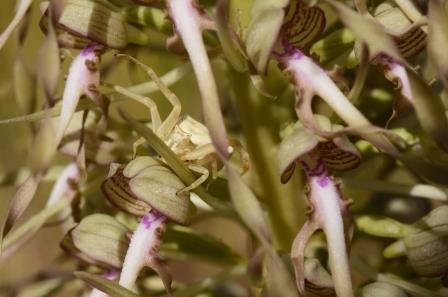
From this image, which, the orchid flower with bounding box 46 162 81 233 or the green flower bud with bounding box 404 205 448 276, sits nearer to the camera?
the green flower bud with bounding box 404 205 448 276

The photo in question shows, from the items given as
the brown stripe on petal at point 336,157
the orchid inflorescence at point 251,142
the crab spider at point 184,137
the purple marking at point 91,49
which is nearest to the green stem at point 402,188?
the orchid inflorescence at point 251,142

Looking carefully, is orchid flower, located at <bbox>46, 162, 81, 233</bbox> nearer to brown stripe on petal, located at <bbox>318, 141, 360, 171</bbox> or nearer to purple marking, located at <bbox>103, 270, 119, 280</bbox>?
purple marking, located at <bbox>103, 270, 119, 280</bbox>

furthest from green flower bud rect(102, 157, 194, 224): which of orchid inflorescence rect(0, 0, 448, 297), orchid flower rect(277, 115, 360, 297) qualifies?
orchid flower rect(277, 115, 360, 297)

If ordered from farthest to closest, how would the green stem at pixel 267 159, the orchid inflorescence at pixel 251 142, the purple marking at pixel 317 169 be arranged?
the green stem at pixel 267 159 → the purple marking at pixel 317 169 → the orchid inflorescence at pixel 251 142

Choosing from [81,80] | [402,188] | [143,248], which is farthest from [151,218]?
[402,188]

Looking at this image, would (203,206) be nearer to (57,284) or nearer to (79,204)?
(79,204)

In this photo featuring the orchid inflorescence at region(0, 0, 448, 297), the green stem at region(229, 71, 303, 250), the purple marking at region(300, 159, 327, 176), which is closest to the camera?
the orchid inflorescence at region(0, 0, 448, 297)

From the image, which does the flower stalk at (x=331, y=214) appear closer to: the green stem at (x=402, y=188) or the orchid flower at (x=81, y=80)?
the green stem at (x=402, y=188)
